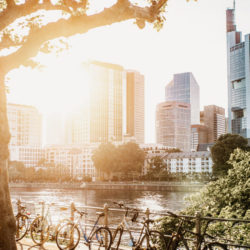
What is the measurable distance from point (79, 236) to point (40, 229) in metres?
1.80

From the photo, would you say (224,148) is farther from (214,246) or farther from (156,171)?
(214,246)

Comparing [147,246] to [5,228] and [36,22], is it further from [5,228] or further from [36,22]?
[36,22]

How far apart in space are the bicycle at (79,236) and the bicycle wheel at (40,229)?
82 cm

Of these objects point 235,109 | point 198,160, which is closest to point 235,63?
point 235,109

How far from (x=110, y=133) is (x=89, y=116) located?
14857 mm

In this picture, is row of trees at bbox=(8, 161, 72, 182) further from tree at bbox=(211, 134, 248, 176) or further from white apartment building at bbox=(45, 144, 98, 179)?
tree at bbox=(211, 134, 248, 176)

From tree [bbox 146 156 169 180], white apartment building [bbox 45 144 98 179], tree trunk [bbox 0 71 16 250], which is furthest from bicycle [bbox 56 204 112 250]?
white apartment building [bbox 45 144 98 179]

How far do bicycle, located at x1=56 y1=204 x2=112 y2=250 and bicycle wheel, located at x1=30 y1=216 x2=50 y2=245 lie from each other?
82 centimetres

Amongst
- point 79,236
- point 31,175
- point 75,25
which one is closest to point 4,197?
point 79,236

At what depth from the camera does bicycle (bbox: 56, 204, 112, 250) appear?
9094mm

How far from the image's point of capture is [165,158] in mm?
152875

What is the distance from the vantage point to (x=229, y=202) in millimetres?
15391

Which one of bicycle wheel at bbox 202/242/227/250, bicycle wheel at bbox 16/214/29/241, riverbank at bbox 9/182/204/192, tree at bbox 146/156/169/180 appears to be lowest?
riverbank at bbox 9/182/204/192

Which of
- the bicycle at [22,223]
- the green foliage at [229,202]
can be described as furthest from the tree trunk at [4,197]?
the green foliage at [229,202]
